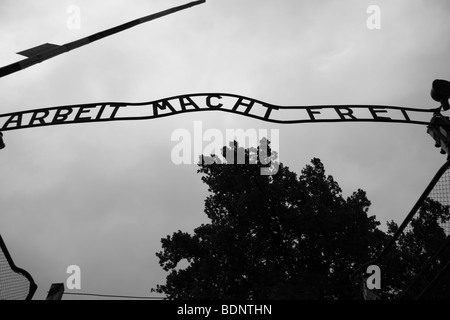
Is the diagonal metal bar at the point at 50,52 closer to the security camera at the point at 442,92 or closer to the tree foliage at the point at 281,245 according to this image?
the security camera at the point at 442,92

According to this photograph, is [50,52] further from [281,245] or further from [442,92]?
[281,245]

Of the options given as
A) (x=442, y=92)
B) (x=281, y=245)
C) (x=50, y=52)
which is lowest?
(x=281, y=245)

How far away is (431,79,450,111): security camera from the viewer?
5.43 meters

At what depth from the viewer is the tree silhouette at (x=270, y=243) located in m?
21.9

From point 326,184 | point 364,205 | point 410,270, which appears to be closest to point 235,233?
point 326,184

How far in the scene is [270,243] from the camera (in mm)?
24344

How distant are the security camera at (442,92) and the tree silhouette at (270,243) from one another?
1663 centimetres

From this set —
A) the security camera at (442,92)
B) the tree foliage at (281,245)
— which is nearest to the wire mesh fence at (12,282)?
the security camera at (442,92)

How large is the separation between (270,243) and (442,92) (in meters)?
20.0

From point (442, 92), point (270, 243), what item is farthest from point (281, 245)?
point (442, 92)

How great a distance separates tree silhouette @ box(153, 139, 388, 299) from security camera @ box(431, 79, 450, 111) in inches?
655

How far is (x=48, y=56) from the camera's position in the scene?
4.84 m

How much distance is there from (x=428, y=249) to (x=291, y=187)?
9764 mm
